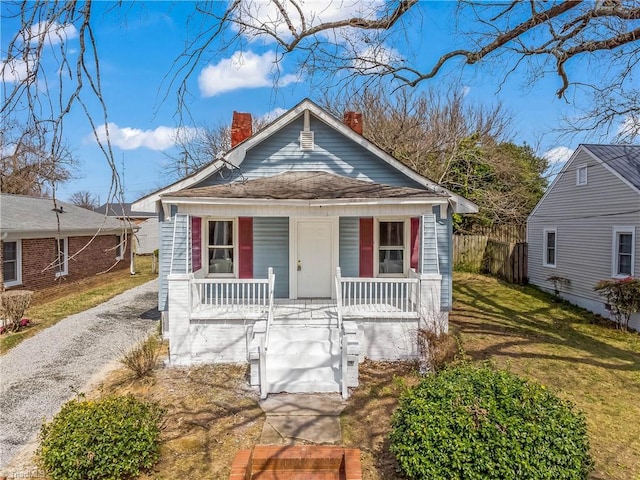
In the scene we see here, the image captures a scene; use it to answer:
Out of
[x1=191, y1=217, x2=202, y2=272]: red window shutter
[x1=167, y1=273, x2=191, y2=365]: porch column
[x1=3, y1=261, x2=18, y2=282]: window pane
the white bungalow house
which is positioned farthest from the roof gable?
[x1=3, y1=261, x2=18, y2=282]: window pane

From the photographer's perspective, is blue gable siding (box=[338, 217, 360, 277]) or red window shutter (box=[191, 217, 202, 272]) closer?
red window shutter (box=[191, 217, 202, 272])

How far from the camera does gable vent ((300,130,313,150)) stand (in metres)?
10.4

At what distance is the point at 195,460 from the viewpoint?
4.96 meters

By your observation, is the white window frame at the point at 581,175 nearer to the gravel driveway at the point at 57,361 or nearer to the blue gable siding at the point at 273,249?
the blue gable siding at the point at 273,249

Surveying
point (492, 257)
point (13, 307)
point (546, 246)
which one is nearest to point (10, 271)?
point (13, 307)

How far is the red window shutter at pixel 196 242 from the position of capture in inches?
382

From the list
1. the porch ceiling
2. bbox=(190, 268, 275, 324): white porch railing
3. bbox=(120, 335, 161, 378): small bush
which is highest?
the porch ceiling

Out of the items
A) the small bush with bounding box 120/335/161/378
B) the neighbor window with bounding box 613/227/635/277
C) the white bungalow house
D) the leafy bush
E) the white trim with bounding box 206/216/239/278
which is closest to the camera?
the small bush with bounding box 120/335/161/378

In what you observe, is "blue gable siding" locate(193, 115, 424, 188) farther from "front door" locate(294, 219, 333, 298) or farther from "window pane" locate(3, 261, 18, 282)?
"window pane" locate(3, 261, 18, 282)

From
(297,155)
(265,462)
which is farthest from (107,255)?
(265,462)

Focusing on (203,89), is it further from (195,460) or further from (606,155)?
(606,155)

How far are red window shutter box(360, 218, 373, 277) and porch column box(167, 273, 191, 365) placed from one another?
15.2 ft

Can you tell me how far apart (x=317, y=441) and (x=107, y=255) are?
19181 millimetres

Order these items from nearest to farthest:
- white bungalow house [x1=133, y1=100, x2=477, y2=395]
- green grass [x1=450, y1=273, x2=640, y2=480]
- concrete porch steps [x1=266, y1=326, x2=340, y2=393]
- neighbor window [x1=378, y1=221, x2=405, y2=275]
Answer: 1. green grass [x1=450, y1=273, x2=640, y2=480]
2. concrete porch steps [x1=266, y1=326, x2=340, y2=393]
3. white bungalow house [x1=133, y1=100, x2=477, y2=395]
4. neighbor window [x1=378, y1=221, x2=405, y2=275]
